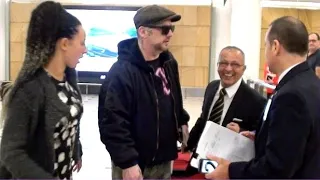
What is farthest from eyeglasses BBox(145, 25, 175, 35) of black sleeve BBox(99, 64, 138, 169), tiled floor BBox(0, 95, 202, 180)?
tiled floor BBox(0, 95, 202, 180)

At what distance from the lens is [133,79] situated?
239cm

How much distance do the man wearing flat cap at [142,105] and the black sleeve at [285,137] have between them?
0.78m

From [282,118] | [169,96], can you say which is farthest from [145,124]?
[282,118]

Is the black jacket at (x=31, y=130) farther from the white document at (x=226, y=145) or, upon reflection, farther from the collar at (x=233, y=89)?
the collar at (x=233, y=89)

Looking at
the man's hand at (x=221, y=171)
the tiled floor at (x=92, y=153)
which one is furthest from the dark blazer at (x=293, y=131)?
the tiled floor at (x=92, y=153)

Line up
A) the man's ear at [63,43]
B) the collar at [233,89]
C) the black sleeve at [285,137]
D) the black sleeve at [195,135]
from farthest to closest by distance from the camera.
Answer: the black sleeve at [195,135]
the collar at [233,89]
the man's ear at [63,43]
the black sleeve at [285,137]

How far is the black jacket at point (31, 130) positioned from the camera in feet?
5.65

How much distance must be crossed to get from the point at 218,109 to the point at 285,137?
1.12 meters

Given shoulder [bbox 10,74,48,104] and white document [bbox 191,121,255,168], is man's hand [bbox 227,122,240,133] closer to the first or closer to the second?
white document [bbox 191,121,255,168]

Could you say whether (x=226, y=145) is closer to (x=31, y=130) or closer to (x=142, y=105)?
(x=142, y=105)

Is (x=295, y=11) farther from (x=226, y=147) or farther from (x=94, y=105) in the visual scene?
(x=226, y=147)

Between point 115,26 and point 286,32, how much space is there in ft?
39.7

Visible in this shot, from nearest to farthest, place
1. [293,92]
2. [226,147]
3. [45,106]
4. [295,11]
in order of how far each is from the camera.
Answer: [293,92], [45,106], [226,147], [295,11]

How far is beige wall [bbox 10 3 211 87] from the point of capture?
13070mm
